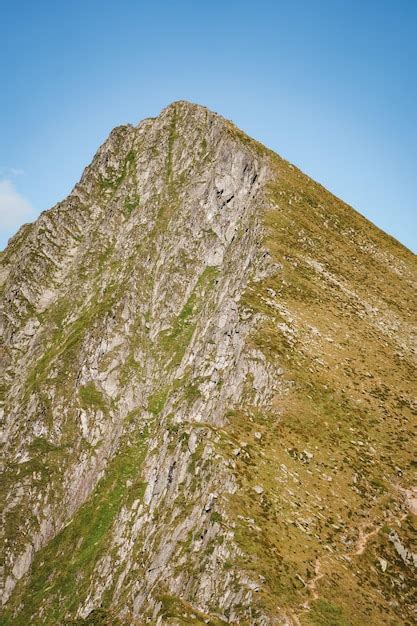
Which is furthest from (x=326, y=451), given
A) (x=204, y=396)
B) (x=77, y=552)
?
(x=77, y=552)

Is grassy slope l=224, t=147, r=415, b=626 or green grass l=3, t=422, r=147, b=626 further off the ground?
grassy slope l=224, t=147, r=415, b=626

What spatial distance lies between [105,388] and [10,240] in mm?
87329

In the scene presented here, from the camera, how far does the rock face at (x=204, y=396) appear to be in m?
24.5

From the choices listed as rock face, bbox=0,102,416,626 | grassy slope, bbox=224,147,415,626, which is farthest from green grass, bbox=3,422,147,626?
grassy slope, bbox=224,147,415,626

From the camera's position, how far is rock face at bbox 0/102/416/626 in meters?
24.5

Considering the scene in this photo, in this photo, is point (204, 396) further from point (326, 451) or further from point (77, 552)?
point (77, 552)

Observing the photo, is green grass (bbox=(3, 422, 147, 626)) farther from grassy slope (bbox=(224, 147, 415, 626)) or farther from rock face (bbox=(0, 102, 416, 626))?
grassy slope (bbox=(224, 147, 415, 626))

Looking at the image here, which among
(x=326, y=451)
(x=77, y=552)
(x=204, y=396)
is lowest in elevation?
(x=77, y=552)

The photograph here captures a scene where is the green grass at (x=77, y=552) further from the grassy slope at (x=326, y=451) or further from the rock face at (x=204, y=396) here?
the grassy slope at (x=326, y=451)

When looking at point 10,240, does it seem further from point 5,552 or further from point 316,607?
point 316,607

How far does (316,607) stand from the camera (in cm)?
2097

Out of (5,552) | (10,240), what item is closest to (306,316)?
(5,552)

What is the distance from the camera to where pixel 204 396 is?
1710 inches

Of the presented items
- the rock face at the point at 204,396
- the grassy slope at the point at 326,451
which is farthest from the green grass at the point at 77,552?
the grassy slope at the point at 326,451
